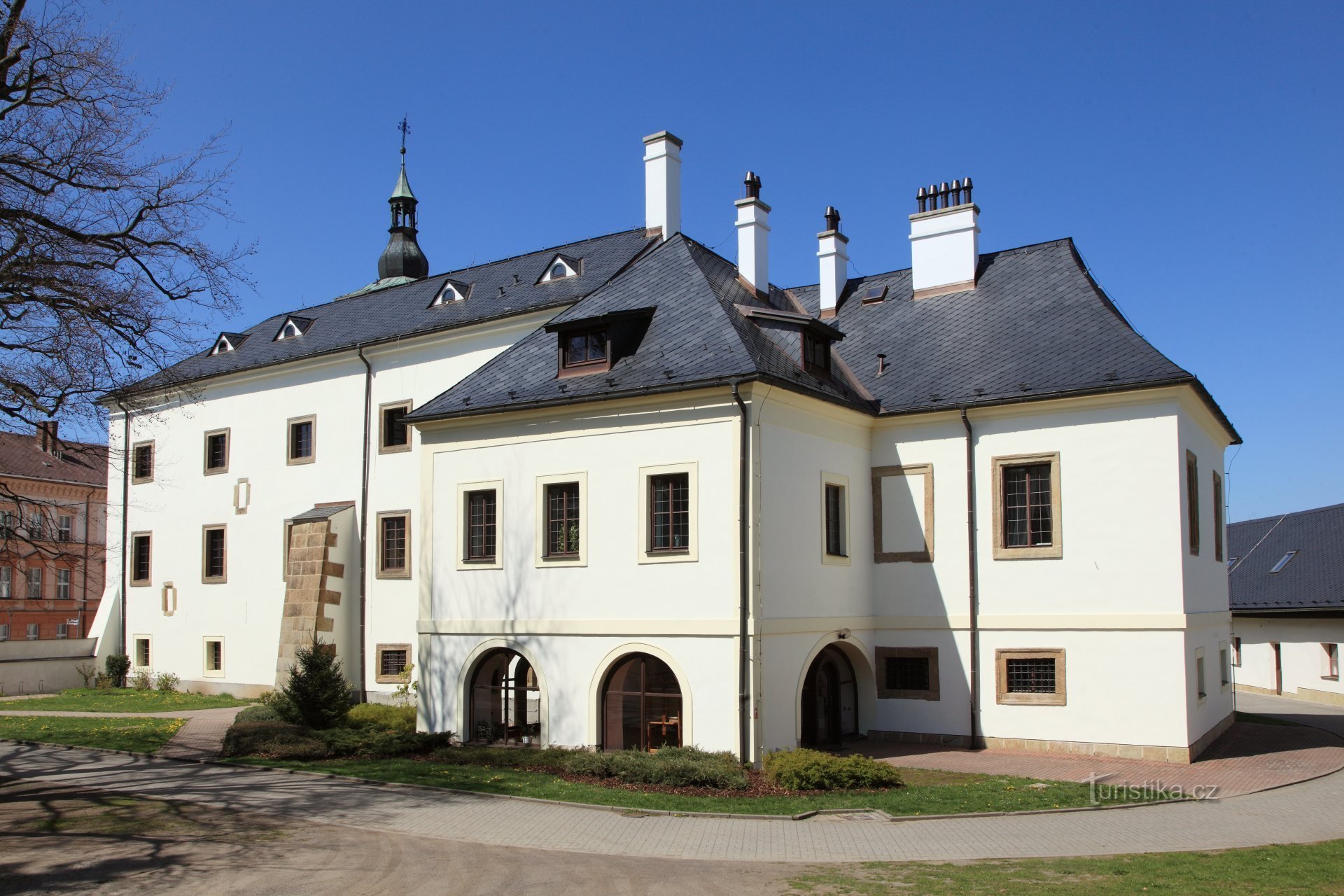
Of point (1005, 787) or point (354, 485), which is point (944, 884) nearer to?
point (1005, 787)

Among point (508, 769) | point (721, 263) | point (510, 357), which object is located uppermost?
point (721, 263)

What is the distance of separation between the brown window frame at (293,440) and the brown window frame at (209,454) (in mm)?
2780

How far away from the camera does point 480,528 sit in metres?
21.5

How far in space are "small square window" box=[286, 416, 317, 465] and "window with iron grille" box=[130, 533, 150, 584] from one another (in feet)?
25.0

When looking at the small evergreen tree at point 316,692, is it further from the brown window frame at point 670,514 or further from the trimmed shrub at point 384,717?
the brown window frame at point 670,514

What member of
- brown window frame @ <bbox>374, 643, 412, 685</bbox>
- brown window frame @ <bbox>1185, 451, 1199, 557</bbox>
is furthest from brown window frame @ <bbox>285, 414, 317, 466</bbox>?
brown window frame @ <bbox>1185, 451, 1199, 557</bbox>

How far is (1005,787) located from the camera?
16391 millimetres

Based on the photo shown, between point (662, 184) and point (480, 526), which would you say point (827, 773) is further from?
point (662, 184)

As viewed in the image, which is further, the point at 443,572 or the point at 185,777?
the point at 443,572

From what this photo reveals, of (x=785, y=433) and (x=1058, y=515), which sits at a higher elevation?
(x=785, y=433)

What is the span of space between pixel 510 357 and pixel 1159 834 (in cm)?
1470

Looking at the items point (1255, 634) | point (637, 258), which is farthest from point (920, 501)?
point (1255, 634)

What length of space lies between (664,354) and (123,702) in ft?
66.0

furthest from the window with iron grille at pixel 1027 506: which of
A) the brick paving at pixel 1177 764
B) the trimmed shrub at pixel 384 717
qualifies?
the trimmed shrub at pixel 384 717
